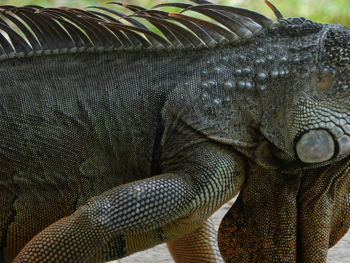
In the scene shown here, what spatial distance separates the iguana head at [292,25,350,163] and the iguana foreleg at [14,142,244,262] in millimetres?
407

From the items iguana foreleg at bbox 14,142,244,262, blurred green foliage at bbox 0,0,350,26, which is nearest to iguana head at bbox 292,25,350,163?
iguana foreleg at bbox 14,142,244,262

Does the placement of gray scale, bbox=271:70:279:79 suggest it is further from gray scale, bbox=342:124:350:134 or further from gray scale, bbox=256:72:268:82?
gray scale, bbox=342:124:350:134

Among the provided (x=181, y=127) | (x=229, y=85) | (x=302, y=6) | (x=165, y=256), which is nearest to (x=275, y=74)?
(x=229, y=85)

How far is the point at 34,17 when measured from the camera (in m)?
3.70

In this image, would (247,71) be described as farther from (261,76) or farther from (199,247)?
(199,247)

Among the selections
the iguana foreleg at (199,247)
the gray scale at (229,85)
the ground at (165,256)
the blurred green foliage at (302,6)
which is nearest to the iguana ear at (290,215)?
the gray scale at (229,85)

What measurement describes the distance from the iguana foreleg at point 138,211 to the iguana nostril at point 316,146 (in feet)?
1.22

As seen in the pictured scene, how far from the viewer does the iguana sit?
3.35 m

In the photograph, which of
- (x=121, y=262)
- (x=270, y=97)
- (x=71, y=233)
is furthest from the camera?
(x=121, y=262)

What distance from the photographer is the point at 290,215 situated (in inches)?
141

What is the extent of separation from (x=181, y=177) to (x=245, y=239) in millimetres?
686

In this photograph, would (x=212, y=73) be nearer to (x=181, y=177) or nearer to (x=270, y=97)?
(x=270, y=97)

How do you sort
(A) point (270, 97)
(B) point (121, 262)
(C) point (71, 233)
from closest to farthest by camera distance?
(C) point (71, 233) → (A) point (270, 97) → (B) point (121, 262)

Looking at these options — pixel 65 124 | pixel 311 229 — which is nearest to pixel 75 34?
pixel 65 124
